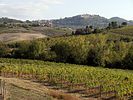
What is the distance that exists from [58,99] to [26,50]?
79.3m

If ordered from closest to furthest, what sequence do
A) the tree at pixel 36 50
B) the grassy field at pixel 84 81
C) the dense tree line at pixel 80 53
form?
the grassy field at pixel 84 81 → the dense tree line at pixel 80 53 → the tree at pixel 36 50

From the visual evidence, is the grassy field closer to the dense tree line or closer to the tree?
the dense tree line

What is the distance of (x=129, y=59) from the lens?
96.1m

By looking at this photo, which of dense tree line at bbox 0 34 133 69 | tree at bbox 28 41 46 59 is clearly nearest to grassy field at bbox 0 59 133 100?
dense tree line at bbox 0 34 133 69

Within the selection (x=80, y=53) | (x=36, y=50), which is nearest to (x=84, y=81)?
(x=80, y=53)

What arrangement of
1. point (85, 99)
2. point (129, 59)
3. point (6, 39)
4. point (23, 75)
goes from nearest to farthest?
point (85, 99) → point (23, 75) → point (129, 59) → point (6, 39)

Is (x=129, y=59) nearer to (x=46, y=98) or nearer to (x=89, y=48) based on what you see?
(x=89, y=48)

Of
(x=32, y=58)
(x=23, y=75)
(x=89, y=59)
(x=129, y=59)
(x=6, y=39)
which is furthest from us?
(x=6, y=39)

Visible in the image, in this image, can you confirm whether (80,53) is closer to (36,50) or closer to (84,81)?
(36,50)

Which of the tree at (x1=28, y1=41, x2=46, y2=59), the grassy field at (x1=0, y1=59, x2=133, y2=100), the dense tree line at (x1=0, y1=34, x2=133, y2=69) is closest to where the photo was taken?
the grassy field at (x1=0, y1=59, x2=133, y2=100)

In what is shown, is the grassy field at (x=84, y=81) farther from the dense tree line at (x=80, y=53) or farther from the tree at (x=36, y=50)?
the tree at (x=36, y=50)

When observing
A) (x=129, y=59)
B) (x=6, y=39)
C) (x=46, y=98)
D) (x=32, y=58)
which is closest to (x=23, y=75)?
(x=46, y=98)

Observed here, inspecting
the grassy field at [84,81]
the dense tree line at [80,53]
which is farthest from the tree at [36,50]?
the grassy field at [84,81]

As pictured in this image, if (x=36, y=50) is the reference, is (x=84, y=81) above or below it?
above
